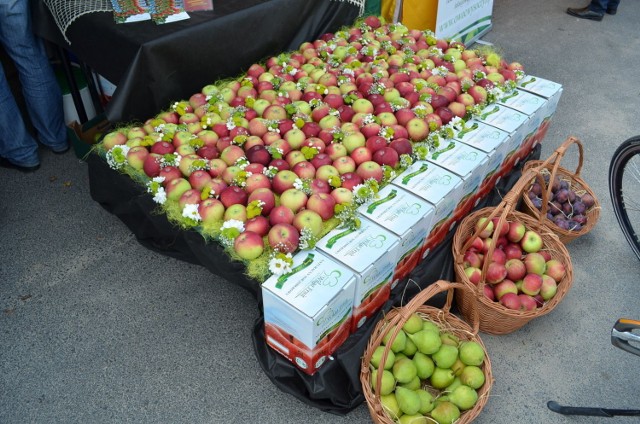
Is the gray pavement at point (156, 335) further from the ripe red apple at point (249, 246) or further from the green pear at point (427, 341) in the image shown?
the ripe red apple at point (249, 246)

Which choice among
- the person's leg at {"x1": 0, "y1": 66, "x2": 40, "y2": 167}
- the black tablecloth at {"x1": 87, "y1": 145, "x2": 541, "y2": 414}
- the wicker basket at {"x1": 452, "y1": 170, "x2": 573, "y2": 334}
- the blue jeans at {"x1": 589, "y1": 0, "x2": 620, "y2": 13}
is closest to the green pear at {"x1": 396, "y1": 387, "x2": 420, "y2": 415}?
the black tablecloth at {"x1": 87, "y1": 145, "x2": 541, "y2": 414}

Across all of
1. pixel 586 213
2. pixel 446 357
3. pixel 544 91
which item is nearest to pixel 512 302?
→ pixel 446 357

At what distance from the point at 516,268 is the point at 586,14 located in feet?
16.7

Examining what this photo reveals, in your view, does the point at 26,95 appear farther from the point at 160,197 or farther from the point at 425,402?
the point at 425,402

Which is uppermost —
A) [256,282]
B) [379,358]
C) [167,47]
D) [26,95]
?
[167,47]

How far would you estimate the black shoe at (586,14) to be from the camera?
19.1 feet

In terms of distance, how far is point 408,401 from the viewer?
1787mm

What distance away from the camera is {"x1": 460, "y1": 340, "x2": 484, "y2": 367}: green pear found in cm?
195

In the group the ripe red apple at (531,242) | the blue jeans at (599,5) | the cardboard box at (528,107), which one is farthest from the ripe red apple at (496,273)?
the blue jeans at (599,5)

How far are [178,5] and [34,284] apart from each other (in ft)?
5.78

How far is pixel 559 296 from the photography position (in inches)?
87.1

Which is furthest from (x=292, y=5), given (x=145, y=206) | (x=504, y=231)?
(x=504, y=231)

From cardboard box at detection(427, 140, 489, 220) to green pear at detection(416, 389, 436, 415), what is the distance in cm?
95

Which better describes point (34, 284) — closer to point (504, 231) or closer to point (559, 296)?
point (504, 231)
